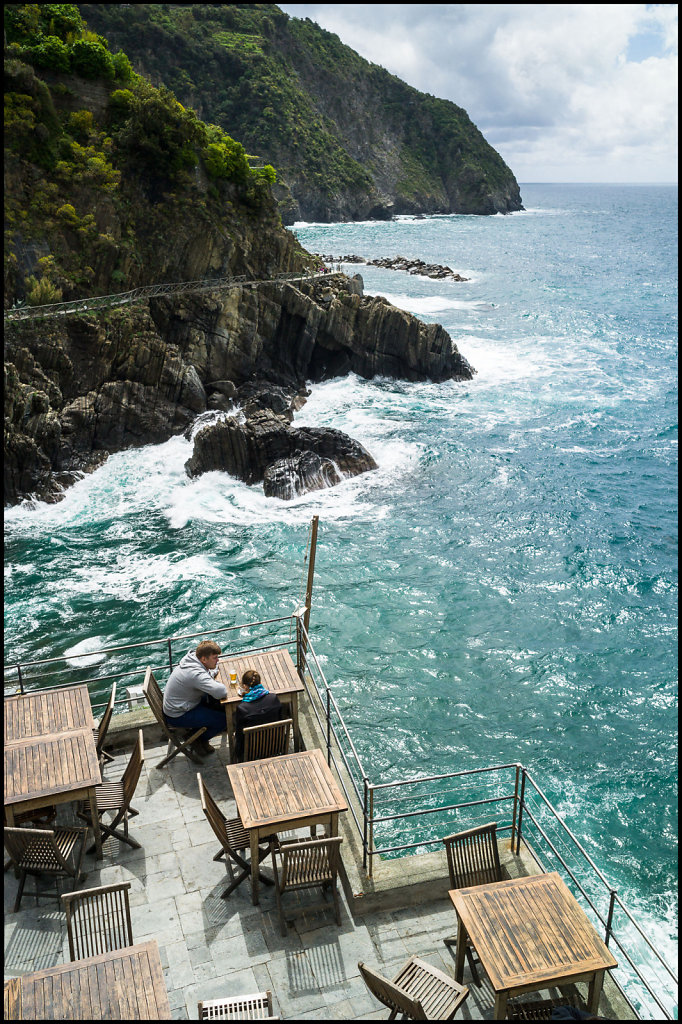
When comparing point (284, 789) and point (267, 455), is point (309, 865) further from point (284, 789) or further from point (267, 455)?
point (267, 455)

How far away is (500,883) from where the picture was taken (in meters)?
7.29

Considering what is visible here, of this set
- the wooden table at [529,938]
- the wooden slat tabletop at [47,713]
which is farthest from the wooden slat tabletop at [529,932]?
the wooden slat tabletop at [47,713]

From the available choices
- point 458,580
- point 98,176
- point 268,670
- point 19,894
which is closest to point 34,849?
point 19,894

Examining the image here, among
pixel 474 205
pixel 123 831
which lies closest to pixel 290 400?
pixel 123 831

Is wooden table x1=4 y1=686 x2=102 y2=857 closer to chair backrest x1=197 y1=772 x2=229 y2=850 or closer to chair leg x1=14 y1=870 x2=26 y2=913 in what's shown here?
chair leg x1=14 y1=870 x2=26 y2=913

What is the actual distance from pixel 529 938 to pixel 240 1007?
8.45 ft

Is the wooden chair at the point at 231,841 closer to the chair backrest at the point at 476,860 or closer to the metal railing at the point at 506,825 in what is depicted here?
the metal railing at the point at 506,825

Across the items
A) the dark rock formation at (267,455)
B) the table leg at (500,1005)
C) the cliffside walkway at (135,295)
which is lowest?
the table leg at (500,1005)

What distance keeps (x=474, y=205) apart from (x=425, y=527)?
163863 mm

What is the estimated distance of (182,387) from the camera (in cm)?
3306

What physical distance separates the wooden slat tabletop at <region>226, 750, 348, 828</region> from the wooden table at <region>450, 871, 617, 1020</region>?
1.68m

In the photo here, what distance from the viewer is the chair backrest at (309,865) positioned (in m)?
7.71

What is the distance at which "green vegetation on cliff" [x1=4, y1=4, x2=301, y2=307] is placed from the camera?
3186 centimetres

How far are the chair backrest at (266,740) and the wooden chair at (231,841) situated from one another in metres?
0.94
